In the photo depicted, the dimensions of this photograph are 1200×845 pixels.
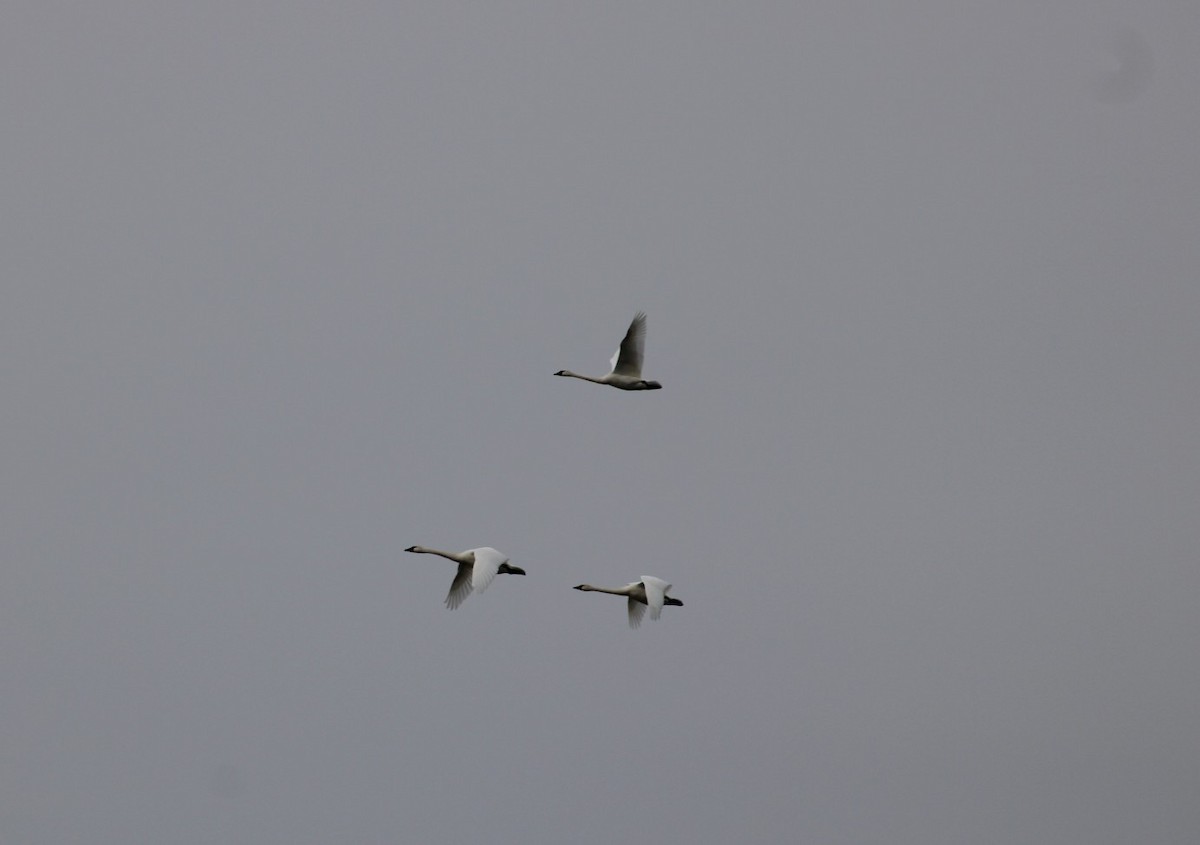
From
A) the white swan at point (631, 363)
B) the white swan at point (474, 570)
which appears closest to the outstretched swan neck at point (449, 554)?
the white swan at point (474, 570)

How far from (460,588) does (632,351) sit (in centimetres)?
872

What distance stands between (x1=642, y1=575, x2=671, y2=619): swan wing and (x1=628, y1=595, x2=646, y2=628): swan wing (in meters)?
0.69

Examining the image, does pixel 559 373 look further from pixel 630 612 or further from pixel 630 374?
pixel 630 612

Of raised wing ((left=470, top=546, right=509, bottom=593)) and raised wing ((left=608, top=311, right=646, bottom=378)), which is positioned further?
raised wing ((left=608, top=311, right=646, bottom=378))

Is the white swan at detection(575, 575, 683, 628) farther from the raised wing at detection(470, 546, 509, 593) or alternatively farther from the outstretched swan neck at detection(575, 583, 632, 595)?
the raised wing at detection(470, 546, 509, 593)

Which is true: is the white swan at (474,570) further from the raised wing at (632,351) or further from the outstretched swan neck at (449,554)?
the raised wing at (632,351)

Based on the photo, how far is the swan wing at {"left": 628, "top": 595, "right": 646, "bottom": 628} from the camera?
67312mm

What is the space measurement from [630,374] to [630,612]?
7.17 m

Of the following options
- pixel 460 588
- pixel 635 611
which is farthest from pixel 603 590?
pixel 460 588

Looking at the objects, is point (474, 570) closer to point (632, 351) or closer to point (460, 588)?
point (460, 588)

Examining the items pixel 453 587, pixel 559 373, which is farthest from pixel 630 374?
pixel 453 587

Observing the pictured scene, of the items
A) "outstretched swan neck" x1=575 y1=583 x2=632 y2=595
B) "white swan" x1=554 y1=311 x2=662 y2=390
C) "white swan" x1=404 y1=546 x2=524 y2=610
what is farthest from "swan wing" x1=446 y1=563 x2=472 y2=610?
"white swan" x1=554 y1=311 x2=662 y2=390

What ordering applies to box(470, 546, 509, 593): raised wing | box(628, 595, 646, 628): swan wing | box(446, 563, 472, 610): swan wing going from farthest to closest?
box(628, 595, 646, 628): swan wing, box(446, 563, 472, 610): swan wing, box(470, 546, 509, 593): raised wing

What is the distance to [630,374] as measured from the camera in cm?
6938
